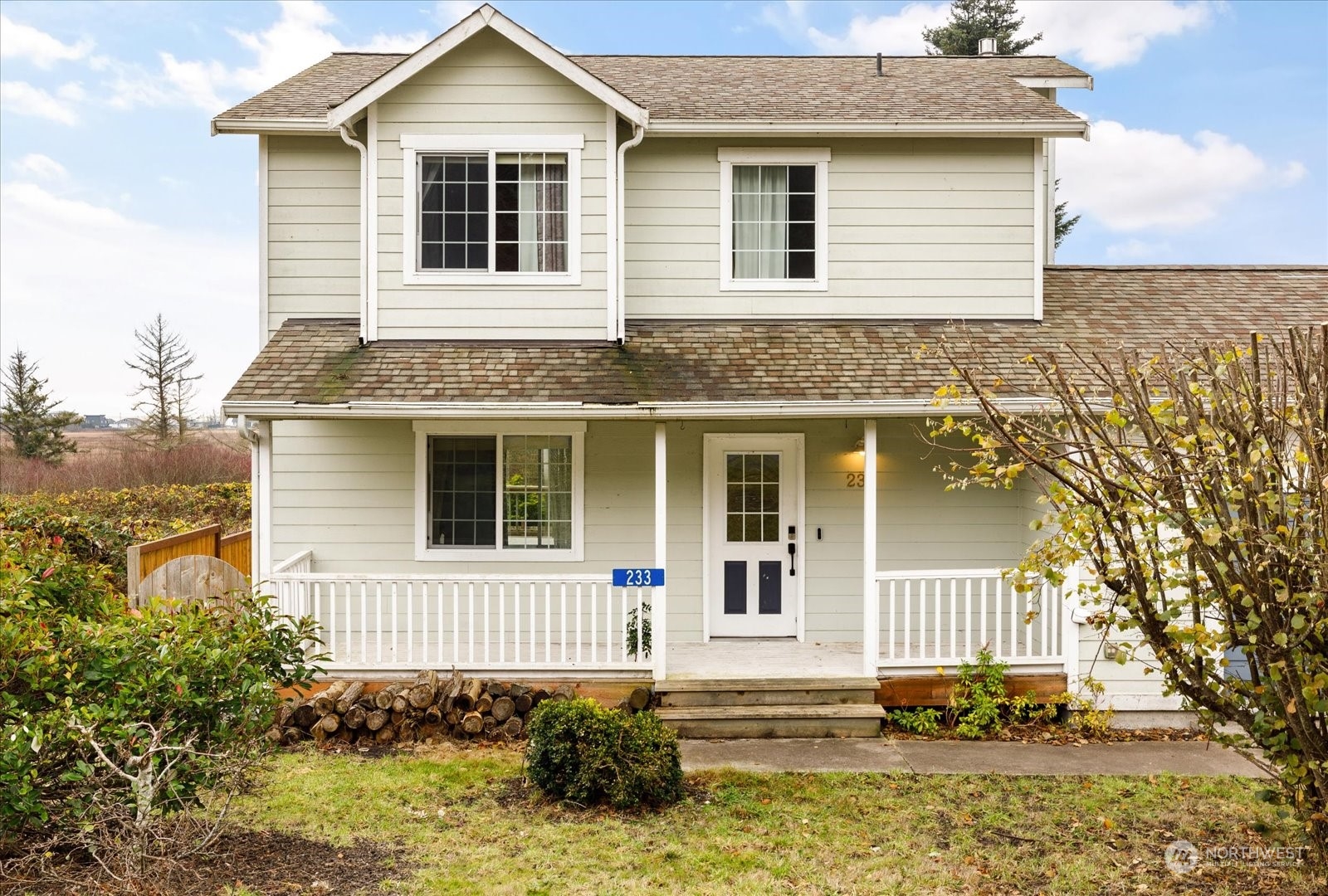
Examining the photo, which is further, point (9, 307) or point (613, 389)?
point (9, 307)

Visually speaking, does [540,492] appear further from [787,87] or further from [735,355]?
[787,87]

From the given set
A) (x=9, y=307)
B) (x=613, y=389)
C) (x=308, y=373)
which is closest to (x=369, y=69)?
(x=308, y=373)

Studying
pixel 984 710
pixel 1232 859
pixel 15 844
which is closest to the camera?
pixel 15 844

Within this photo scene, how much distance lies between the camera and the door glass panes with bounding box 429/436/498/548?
30.9 ft

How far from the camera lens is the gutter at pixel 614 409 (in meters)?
7.95

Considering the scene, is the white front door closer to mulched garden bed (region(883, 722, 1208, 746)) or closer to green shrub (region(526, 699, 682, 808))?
mulched garden bed (region(883, 722, 1208, 746))

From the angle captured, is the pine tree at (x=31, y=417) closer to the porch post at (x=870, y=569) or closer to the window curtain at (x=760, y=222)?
the window curtain at (x=760, y=222)

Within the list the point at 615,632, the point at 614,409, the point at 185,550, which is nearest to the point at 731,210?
the point at 614,409

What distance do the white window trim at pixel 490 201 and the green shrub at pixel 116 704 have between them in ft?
15.5

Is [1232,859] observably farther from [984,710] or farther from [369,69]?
[369,69]

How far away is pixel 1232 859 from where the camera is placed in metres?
5.12

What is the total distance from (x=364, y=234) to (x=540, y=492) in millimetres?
3260

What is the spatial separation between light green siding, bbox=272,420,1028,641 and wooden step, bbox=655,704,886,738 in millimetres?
1747

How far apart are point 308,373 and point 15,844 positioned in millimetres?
4788
